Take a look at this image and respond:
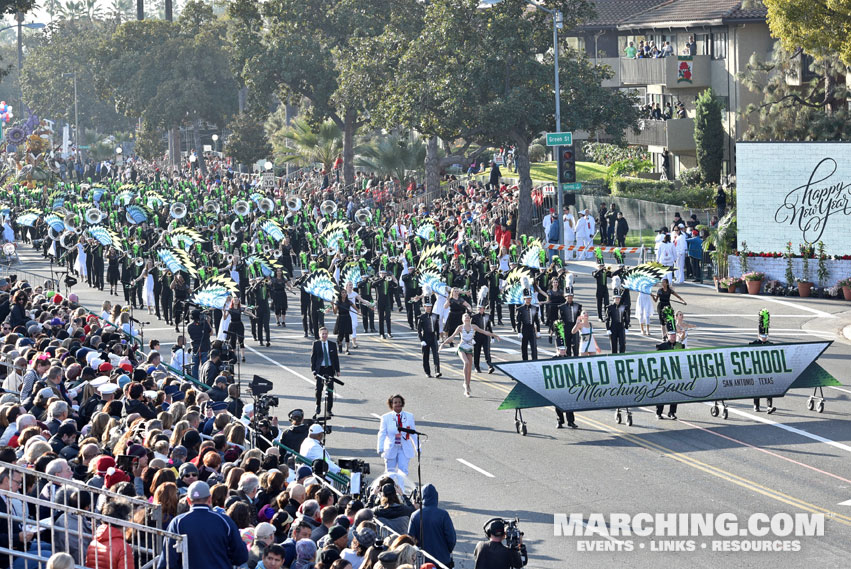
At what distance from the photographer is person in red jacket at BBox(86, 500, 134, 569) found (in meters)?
10.5

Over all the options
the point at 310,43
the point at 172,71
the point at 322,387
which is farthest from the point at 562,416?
the point at 172,71

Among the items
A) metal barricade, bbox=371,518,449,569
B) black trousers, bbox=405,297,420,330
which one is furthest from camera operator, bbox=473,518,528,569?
black trousers, bbox=405,297,420,330

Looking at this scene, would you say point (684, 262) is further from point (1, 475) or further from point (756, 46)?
point (1, 475)

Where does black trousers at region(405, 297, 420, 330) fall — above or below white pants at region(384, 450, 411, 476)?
above

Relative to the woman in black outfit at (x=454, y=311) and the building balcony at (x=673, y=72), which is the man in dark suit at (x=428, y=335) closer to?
the woman in black outfit at (x=454, y=311)

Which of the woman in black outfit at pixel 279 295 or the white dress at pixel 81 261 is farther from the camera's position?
the white dress at pixel 81 261

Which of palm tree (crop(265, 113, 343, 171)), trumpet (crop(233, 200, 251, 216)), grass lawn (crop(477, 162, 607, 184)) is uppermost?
palm tree (crop(265, 113, 343, 171))

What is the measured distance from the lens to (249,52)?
60.2 metres

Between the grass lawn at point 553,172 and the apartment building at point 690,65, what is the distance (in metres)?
2.20

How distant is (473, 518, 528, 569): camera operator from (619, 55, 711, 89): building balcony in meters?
43.3

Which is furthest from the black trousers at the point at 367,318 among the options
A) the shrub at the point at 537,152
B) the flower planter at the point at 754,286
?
the shrub at the point at 537,152

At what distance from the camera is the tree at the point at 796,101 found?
44.6m

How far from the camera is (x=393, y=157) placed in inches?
2328

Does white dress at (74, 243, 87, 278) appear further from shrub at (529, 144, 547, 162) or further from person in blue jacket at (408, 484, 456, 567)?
person in blue jacket at (408, 484, 456, 567)
